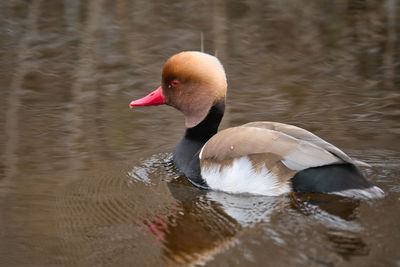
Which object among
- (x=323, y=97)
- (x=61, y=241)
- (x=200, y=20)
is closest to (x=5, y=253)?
(x=61, y=241)

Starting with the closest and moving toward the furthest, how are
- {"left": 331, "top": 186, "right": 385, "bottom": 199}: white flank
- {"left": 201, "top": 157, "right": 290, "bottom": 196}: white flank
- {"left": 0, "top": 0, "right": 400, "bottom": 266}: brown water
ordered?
{"left": 0, "top": 0, "right": 400, "bottom": 266}: brown water
{"left": 331, "top": 186, "right": 385, "bottom": 199}: white flank
{"left": 201, "top": 157, "right": 290, "bottom": 196}: white flank

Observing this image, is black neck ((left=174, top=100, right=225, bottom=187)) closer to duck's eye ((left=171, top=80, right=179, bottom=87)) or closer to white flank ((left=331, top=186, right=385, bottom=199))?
duck's eye ((left=171, top=80, right=179, bottom=87))

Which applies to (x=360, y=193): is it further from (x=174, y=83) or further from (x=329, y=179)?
(x=174, y=83)

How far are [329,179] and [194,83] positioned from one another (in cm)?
140

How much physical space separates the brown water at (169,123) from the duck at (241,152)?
4.1 inches

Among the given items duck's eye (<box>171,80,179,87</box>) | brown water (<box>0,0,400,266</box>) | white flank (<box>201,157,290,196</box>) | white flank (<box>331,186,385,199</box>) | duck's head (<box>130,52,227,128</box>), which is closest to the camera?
brown water (<box>0,0,400,266</box>)

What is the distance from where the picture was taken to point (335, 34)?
28.1 ft

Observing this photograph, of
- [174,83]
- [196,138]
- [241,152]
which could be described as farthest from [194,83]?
[241,152]

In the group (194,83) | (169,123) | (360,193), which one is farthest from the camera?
(169,123)

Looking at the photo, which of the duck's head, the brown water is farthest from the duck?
the brown water

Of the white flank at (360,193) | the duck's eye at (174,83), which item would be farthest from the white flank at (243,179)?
the duck's eye at (174,83)

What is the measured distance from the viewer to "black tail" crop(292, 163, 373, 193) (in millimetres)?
3740

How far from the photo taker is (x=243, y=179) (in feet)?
13.4

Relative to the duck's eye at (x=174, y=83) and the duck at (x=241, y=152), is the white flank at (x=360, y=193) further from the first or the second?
the duck's eye at (x=174, y=83)
